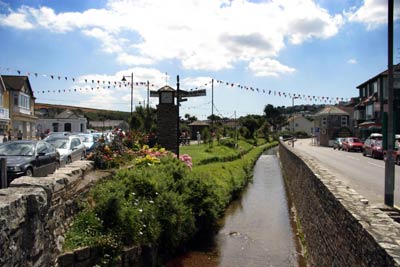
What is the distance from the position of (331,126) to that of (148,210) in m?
59.1

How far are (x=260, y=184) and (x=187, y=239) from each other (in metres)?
14.9

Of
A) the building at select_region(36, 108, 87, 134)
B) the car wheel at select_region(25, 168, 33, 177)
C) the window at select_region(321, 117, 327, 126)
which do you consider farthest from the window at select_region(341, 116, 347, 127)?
the car wheel at select_region(25, 168, 33, 177)

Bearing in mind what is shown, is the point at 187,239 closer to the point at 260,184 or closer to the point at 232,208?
the point at 232,208

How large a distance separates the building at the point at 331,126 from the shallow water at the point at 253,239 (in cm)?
4430

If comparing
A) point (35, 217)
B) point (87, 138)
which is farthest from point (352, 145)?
point (35, 217)

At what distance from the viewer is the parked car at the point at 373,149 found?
103 feet

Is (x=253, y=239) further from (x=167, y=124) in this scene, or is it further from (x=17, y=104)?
(x=17, y=104)

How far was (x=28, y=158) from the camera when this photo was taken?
12422 mm

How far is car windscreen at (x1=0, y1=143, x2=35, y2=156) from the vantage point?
12.8 metres

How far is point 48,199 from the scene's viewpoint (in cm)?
561

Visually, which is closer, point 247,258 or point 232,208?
point 247,258

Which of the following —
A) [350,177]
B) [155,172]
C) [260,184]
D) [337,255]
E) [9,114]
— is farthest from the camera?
[9,114]

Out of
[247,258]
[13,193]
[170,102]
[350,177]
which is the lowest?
[247,258]

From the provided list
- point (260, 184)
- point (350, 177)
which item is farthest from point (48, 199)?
point (260, 184)
